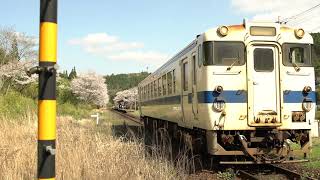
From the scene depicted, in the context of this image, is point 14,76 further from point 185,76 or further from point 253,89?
point 253,89

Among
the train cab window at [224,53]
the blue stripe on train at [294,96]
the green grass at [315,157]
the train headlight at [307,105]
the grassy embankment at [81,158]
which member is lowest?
the green grass at [315,157]

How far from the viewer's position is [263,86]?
9453mm

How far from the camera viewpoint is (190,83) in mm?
10742

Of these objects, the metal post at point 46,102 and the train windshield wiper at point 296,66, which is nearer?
the metal post at point 46,102

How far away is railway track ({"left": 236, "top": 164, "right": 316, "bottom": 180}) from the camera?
8.71 m

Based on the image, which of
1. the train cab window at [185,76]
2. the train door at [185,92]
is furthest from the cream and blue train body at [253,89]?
the train cab window at [185,76]

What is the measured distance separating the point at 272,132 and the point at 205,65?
195 cm

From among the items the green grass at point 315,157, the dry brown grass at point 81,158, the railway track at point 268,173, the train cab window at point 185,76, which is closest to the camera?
the dry brown grass at point 81,158

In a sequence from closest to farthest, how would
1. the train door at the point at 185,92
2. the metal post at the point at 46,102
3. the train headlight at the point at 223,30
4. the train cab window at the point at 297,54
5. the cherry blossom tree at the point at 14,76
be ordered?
the metal post at the point at 46,102
the train headlight at the point at 223,30
the train cab window at the point at 297,54
the train door at the point at 185,92
the cherry blossom tree at the point at 14,76


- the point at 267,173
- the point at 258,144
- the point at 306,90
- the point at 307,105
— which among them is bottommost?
the point at 267,173

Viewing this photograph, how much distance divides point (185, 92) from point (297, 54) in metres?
3.02

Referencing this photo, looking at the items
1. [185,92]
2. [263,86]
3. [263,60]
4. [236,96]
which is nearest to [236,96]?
[236,96]

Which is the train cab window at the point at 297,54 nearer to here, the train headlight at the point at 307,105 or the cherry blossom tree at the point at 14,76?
the train headlight at the point at 307,105

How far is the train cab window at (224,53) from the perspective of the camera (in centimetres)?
936
